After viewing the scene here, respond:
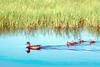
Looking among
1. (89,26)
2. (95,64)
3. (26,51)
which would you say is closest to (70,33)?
(89,26)

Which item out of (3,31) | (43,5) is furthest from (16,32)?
(43,5)

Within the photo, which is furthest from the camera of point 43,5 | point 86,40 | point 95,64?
point 43,5

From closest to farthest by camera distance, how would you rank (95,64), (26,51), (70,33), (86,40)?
(95,64)
(26,51)
(86,40)
(70,33)

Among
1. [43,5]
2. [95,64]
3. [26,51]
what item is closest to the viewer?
[95,64]

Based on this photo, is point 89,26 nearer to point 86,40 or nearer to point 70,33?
point 70,33

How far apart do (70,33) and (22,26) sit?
1371mm

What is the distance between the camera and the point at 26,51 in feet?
28.8

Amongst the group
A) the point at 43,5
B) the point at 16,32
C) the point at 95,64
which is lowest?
the point at 95,64

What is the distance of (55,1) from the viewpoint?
1273 centimetres

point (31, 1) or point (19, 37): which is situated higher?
point (31, 1)

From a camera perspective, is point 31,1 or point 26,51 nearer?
point 26,51

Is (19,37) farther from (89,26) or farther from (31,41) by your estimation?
(89,26)

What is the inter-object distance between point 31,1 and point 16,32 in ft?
7.83

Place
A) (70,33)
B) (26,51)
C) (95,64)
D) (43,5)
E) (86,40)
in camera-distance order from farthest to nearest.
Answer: (43,5) < (70,33) < (86,40) < (26,51) < (95,64)
